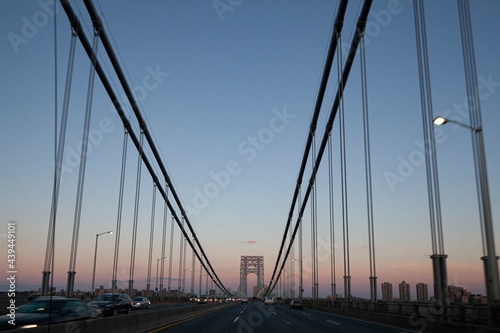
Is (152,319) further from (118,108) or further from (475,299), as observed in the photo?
(118,108)

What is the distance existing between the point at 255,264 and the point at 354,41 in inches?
6786

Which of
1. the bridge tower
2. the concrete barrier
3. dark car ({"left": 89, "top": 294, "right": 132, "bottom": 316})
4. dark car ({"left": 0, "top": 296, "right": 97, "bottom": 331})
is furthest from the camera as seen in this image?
the bridge tower

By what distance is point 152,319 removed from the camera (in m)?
16.8

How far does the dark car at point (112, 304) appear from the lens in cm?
2278

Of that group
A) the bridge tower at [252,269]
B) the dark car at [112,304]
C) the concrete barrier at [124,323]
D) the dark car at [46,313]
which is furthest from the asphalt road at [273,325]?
the bridge tower at [252,269]

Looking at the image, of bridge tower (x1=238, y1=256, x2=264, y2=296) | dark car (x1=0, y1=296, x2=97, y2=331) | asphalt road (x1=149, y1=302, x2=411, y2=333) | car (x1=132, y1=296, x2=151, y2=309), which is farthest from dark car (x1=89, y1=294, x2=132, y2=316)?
bridge tower (x1=238, y1=256, x2=264, y2=296)

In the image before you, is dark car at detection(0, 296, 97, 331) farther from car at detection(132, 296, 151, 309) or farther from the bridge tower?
the bridge tower

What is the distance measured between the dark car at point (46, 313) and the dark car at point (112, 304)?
32.4 feet

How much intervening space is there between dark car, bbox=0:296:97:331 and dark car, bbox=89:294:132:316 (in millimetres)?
9860

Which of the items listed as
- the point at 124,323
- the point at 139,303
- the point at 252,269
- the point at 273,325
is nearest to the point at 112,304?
the point at 273,325

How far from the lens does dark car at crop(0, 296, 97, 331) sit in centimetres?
1014

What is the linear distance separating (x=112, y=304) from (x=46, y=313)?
531 inches

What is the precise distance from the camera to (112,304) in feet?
77.4

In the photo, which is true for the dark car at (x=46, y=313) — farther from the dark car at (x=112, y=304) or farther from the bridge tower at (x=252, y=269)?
the bridge tower at (x=252, y=269)
